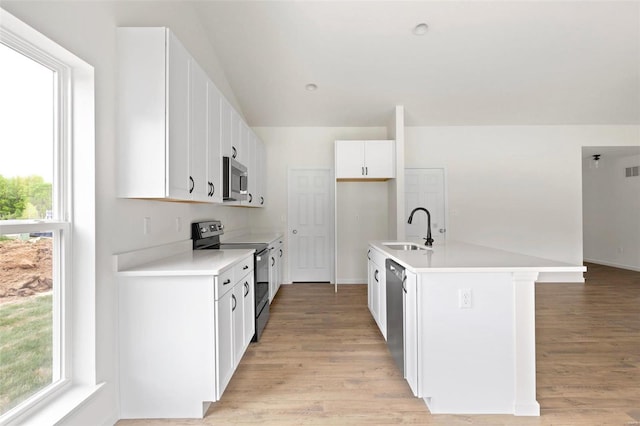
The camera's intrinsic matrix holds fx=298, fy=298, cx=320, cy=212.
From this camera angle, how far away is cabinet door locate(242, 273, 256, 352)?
7.92 ft

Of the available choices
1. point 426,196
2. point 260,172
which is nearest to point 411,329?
point 260,172

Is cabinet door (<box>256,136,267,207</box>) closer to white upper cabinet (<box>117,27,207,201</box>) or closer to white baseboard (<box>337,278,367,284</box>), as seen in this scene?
white baseboard (<box>337,278,367,284</box>)

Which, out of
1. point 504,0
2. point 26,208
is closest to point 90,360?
point 26,208

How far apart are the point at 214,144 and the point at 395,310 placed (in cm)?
200

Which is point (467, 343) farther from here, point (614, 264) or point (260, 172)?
point (614, 264)

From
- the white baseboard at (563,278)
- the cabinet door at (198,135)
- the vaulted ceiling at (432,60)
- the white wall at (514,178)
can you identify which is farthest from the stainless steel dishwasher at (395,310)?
the white baseboard at (563,278)

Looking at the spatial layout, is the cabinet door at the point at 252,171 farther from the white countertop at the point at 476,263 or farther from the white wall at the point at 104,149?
the white countertop at the point at 476,263

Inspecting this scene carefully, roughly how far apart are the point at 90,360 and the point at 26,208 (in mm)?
867

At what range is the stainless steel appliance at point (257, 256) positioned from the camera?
282 cm

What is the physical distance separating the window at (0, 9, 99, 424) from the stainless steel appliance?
1.30 metres

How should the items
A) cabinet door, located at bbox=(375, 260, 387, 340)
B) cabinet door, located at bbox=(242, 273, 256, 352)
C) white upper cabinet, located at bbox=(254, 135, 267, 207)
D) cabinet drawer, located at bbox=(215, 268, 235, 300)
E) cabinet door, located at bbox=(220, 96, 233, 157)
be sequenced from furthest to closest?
white upper cabinet, located at bbox=(254, 135, 267, 207) < cabinet door, located at bbox=(220, 96, 233, 157) < cabinet door, located at bbox=(375, 260, 387, 340) < cabinet door, located at bbox=(242, 273, 256, 352) < cabinet drawer, located at bbox=(215, 268, 235, 300)

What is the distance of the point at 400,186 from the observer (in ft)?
14.4

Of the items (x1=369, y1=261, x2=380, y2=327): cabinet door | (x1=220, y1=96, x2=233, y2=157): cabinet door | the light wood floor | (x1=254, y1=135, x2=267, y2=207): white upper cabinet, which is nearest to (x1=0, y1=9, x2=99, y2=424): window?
the light wood floor

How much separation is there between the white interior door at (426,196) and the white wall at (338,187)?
0.45 m
